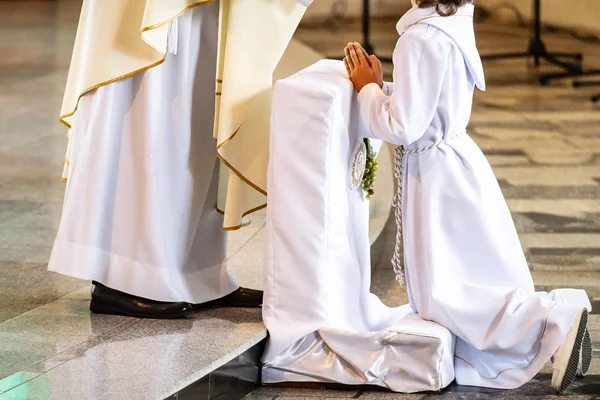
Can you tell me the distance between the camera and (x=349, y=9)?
1570 centimetres

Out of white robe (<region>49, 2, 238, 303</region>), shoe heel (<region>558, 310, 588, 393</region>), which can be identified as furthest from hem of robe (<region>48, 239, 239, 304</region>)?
shoe heel (<region>558, 310, 588, 393</region>)

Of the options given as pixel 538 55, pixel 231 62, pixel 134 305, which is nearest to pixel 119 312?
Result: pixel 134 305

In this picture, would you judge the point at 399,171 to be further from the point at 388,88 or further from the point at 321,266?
the point at 321,266

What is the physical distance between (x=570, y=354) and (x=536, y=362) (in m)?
0.13

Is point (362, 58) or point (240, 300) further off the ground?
point (362, 58)

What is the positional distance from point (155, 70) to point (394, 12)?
12.0 meters

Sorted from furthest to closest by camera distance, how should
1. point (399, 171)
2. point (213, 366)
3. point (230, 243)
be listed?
point (230, 243)
point (399, 171)
point (213, 366)

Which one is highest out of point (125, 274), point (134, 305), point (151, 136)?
point (151, 136)

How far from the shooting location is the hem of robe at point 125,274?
12.0ft

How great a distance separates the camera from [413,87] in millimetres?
3510

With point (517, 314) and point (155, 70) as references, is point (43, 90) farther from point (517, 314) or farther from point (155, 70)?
point (517, 314)

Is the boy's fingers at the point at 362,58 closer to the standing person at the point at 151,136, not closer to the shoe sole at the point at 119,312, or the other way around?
the standing person at the point at 151,136

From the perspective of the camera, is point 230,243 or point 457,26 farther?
point 230,243

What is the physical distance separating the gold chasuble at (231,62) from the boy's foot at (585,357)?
1.21 meters
